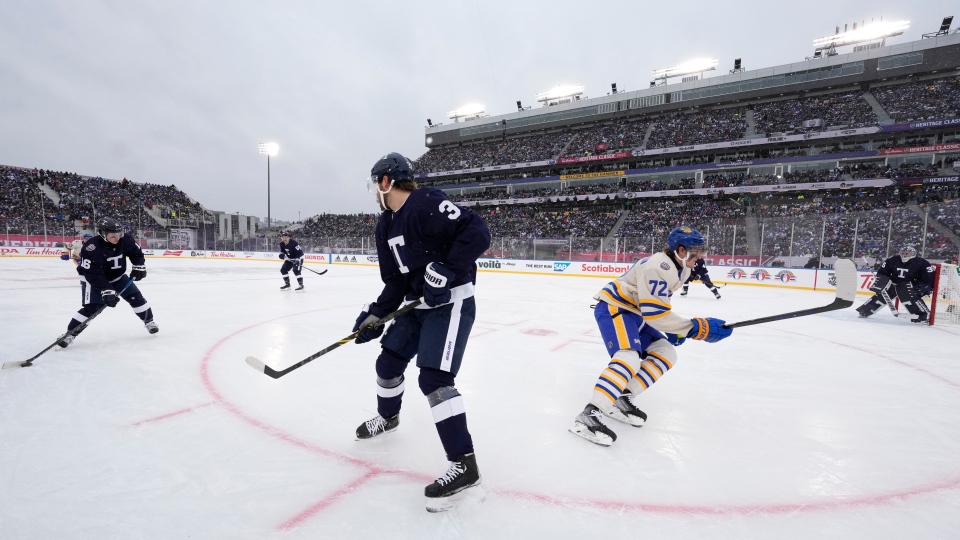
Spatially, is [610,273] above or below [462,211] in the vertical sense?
below

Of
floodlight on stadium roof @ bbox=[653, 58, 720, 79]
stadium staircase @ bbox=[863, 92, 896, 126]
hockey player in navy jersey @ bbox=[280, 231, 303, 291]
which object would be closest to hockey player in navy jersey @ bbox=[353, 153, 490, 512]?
hockey player in navy jersey @ bbox=[280, 231, 303, 291]

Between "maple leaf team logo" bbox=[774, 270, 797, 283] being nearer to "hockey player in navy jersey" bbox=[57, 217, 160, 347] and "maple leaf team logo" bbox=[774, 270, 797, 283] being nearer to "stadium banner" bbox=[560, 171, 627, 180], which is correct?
"hockey player in navy jersey" bbox=[57, 217, 160, 347]

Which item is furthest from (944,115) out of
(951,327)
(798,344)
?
(798,344)

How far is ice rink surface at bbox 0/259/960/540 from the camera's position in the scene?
5.74ft

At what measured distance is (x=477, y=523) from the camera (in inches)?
67.8

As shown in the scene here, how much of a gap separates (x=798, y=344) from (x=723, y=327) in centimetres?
373

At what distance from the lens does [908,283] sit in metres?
7.11

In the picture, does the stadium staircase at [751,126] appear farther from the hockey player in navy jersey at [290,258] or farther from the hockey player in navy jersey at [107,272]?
the hockey player in navy jersey at [107,272]

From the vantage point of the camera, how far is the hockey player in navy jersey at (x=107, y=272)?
175 inches

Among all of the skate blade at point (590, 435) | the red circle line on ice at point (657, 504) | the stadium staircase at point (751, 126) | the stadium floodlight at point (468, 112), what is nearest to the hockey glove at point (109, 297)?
the red circle line on ice at point (657, 504)

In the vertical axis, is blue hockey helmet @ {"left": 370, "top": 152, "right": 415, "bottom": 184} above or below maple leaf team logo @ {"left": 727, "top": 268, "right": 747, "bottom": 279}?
above

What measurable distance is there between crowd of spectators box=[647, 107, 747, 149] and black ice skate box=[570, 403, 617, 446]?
106 ft

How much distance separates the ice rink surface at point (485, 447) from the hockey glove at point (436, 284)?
90 centimetres

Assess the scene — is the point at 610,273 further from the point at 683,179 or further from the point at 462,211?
the point at 683,179
